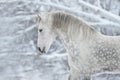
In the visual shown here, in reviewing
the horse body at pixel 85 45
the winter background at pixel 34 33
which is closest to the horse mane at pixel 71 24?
the horse body at pixel 85 45

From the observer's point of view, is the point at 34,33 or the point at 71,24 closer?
the point at 71,24

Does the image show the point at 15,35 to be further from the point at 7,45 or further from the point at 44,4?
the point at 44,4

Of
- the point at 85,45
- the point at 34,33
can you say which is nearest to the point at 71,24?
the point at 85,45

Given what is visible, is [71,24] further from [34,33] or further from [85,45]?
[34,33]

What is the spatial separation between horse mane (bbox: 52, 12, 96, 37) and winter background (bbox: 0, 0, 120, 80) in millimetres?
951

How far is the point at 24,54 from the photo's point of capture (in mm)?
5051

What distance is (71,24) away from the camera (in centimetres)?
358

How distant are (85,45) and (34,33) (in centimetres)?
194

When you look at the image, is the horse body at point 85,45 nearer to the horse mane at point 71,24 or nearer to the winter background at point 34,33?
the horse mane at point 71,24

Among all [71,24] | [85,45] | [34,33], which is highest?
[71,24]

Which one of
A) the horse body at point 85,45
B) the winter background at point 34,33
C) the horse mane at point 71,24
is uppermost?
the horse mane at point 71,24

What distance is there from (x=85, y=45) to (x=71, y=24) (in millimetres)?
252

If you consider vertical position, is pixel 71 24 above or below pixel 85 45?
above

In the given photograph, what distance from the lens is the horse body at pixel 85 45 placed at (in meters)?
3.58
